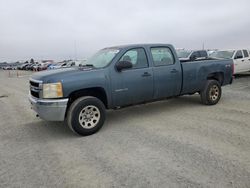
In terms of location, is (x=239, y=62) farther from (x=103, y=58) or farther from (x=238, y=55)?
(x=103, y=58)

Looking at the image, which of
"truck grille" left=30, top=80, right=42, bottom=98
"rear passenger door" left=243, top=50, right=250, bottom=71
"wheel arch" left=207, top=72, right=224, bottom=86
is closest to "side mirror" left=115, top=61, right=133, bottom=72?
"truck grille" left=30, top=80, right=42, bottom=98

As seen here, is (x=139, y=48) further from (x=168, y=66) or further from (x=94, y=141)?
(x=94, y=141)

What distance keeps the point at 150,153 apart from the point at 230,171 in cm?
121

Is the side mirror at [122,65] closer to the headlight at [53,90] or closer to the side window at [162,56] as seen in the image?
the side window at [162,56]

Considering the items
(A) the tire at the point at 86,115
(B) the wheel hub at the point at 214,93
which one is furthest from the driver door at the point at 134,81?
(B) the wheel hub at the point at 214,93

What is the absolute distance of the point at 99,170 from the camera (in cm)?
335

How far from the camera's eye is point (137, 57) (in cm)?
562

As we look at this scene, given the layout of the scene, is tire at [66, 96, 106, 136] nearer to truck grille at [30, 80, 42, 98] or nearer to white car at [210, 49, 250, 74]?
truck grille at [30, 80, 42, 98]

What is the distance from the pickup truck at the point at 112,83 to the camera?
460cm

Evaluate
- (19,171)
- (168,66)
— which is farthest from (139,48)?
(19,171)

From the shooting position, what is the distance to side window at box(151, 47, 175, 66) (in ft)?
19.4

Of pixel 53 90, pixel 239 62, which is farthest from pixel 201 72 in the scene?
pixel 239 62

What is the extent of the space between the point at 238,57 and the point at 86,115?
12.1 meters

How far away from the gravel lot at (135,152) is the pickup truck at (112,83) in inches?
20.1
